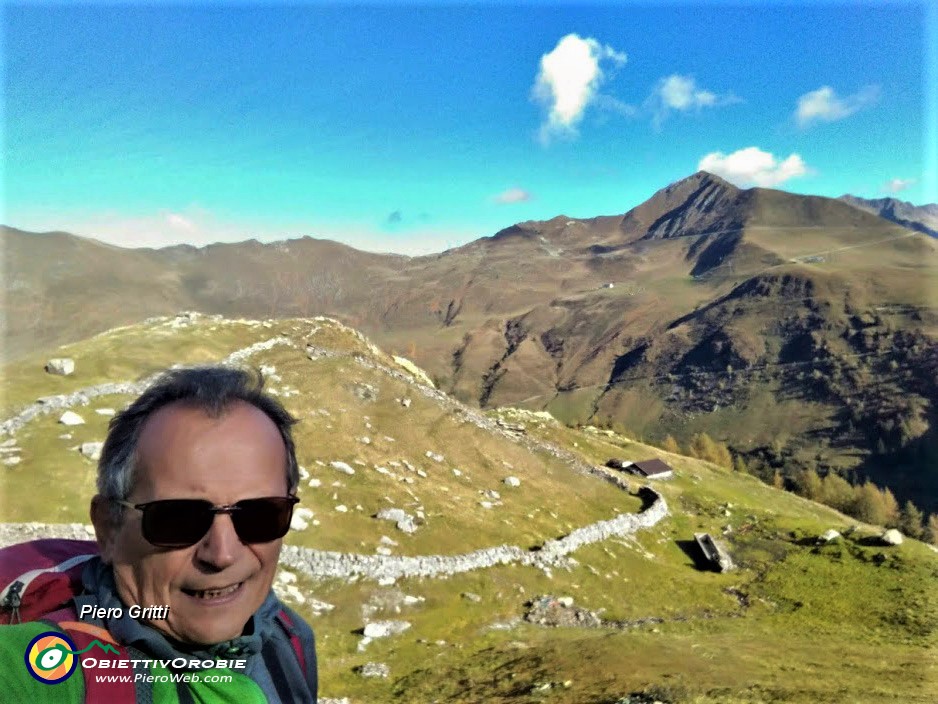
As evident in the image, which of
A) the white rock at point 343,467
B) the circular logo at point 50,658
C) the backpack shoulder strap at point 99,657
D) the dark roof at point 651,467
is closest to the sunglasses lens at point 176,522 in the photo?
the backpack shoulder strap at point 99,657

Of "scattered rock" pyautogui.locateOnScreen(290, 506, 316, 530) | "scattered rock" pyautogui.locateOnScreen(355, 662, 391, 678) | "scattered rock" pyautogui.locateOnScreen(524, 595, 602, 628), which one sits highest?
"scattered rock" pyautogui.locateOnScreen(290, 506, 316, 530)

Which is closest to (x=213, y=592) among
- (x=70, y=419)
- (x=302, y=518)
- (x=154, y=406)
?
(x=154, y=406)

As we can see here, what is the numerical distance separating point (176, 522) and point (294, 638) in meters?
1.84

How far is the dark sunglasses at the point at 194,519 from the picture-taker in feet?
13.4

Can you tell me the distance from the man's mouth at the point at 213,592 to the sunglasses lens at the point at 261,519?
0.35 m

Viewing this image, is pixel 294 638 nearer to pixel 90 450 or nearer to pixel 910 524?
pixel 90 450

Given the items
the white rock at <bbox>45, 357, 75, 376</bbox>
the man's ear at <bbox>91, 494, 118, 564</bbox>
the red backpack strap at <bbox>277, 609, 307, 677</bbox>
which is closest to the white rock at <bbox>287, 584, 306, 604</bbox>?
the red backpack strap at <bbox>277, 609, 307, 677</bbox>

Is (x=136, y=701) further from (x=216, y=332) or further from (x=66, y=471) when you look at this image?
(x=216, y=332)

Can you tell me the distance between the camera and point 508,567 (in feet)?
110

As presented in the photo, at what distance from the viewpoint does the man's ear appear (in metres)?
4.15

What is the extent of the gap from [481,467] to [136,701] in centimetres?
4575

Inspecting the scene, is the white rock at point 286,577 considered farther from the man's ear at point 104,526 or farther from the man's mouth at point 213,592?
the man's mouth at point 213,592

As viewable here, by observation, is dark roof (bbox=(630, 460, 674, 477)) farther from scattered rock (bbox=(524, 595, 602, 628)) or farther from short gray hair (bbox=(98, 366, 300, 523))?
short gray hair (bbox=(98, 366, 300, 523))

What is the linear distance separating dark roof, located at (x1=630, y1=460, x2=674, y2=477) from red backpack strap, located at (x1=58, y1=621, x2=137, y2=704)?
7471cm
